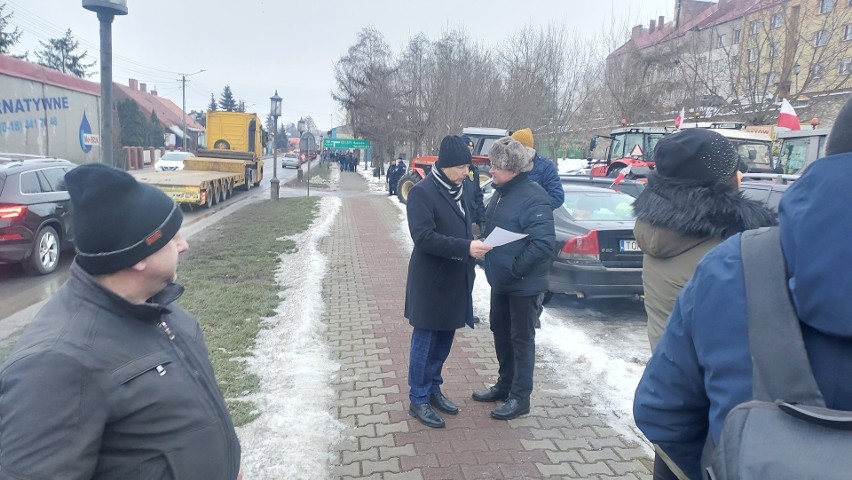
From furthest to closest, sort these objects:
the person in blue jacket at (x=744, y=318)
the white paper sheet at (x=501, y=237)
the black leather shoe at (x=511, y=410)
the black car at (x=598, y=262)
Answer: the black car at (x=598, y=262)
the black leather shoe at (x=511, y=410)
the white paper sheet at (x=501, y=237)
the person in blue jacket at (x=744, y=318)

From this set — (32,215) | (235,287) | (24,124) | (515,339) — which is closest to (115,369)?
(515,339)

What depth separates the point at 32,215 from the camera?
798 centimetres

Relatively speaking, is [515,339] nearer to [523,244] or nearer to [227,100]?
[523,244]

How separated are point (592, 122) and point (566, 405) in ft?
83.5

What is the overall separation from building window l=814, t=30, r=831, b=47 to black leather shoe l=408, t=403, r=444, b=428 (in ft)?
75.1

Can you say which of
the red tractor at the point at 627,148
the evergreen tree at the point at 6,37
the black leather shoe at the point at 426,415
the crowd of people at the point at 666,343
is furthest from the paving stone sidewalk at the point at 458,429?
the evergreen tree at the point at 6,37

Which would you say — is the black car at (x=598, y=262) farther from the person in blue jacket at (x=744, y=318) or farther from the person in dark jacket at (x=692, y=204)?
the person in blue jacket at (x=744, y=318)

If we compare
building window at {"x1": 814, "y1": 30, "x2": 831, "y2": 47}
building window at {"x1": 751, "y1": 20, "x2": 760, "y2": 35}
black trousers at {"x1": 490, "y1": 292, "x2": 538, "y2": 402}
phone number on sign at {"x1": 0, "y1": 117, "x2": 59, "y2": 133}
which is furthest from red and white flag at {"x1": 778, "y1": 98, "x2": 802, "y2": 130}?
phone number on sign at {"x1": 0, "y1": 117, "x2": 59, "y2": 133}

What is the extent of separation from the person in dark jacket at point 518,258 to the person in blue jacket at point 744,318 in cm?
219

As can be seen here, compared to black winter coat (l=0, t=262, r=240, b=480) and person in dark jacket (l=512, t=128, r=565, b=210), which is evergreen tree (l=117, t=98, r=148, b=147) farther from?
black winter coat (l=0, t=262, r=240, b=480)

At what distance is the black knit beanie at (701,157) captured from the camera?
92.3 inches

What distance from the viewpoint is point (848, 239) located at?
1.07 metres

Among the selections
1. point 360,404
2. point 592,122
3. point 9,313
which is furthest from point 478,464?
point 592,122

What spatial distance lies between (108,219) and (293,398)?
2831mm
